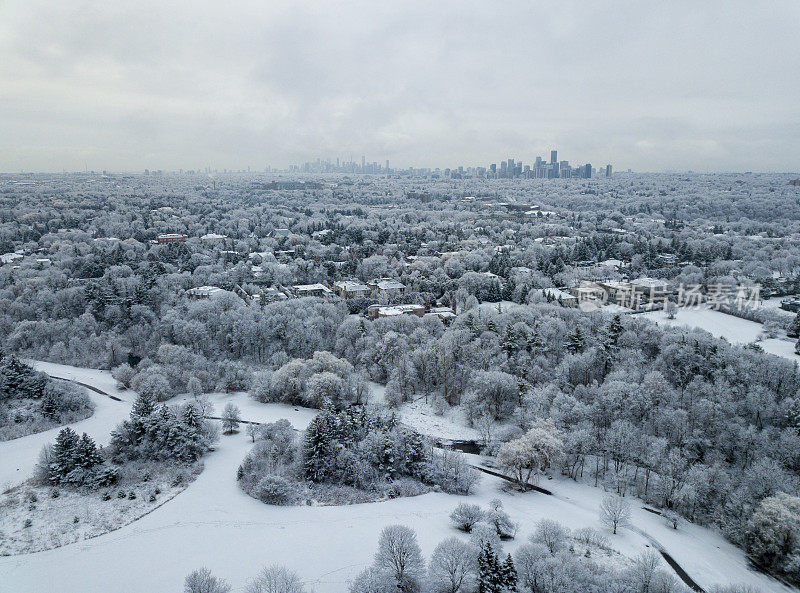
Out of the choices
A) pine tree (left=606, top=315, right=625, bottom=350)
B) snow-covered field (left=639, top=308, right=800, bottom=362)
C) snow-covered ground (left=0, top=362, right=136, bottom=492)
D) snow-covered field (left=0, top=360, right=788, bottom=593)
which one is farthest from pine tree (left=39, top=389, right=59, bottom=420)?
snow-covered field (left=639, top=308, right=800, bottom=362)

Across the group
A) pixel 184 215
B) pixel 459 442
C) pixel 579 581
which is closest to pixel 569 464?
pixel 459 442

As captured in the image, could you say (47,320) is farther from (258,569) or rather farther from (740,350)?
(740,350)

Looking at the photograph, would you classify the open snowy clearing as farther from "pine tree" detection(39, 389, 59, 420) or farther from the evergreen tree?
the evergreen tree

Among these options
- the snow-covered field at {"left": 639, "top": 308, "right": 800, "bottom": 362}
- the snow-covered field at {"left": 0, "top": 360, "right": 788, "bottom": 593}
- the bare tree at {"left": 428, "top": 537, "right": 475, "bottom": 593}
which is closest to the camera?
the bare tree at {"left": 428, "top": 537, "right": 475, "bottom": 593}

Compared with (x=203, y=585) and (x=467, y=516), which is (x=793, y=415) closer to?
(x=467, y=516)

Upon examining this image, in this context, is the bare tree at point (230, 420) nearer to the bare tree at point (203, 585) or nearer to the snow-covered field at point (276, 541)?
the snow-covered field at point (276, 541)

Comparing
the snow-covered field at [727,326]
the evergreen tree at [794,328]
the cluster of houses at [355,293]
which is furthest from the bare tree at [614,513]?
the cluster of houses at [355,293]

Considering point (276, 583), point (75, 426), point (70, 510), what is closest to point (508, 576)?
point (276, 583)
